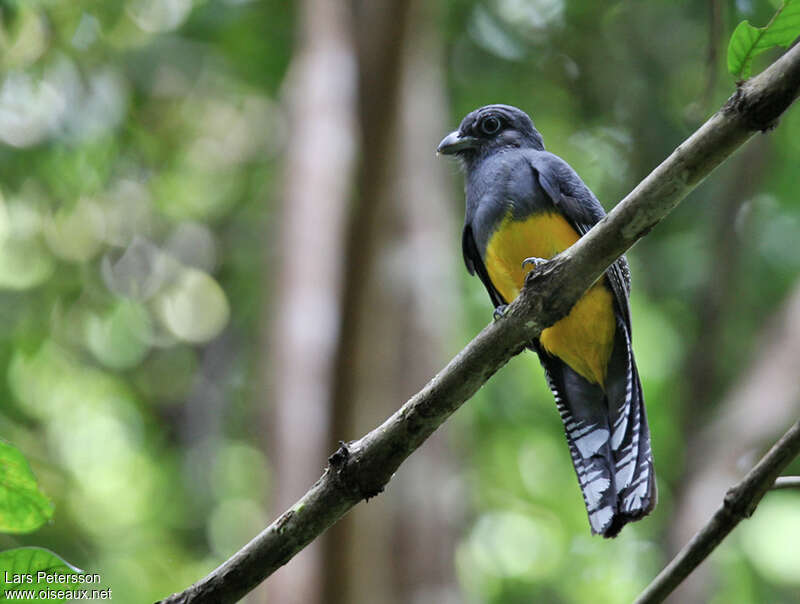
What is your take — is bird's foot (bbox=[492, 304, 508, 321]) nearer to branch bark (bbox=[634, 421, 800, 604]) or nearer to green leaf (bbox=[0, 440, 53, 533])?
branch bark (bbox=[634, 421, 800, 604])

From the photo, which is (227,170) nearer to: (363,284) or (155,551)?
(155,551)

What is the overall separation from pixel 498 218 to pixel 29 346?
512 centimetres

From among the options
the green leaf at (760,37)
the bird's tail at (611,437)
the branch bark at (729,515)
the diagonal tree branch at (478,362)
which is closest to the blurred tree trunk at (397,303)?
the bird's tail at (611,437)

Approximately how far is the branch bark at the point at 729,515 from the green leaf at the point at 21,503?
3.97ft

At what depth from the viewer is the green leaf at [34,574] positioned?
1.69m

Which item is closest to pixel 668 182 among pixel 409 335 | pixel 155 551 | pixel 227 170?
pixel 409 335

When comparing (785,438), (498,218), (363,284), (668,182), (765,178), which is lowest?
(785,438)

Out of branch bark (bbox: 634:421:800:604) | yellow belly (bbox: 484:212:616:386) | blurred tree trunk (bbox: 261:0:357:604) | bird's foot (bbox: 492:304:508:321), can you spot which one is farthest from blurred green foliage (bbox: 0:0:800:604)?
branch bark (bbox: 634:421:800:604)

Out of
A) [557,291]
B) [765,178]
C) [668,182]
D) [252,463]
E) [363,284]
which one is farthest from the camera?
[252,463]

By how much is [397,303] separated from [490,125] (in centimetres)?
236

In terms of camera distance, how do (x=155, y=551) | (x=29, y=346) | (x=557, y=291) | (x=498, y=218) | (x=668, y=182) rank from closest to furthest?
(x=668, y=182), (x=557, y=291), (x=498, y=218), (x=29, y=346), (x=155, y=551)

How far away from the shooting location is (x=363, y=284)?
4.02 metres

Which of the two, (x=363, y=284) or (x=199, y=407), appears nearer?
(x=363, y=284)

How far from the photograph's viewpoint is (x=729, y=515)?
181cm
